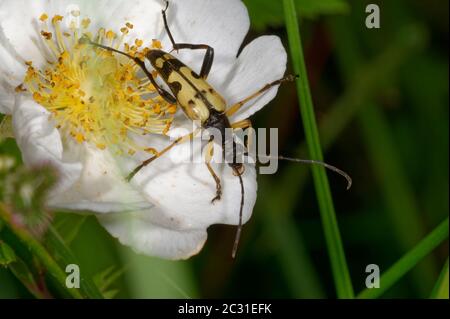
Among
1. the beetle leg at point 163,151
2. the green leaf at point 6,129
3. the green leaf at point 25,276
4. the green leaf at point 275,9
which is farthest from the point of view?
the green leaf at point 275,9

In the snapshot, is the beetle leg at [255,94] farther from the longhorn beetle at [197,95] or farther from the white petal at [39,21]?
the white petal at [39,21]

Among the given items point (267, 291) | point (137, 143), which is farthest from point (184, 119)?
point (267, 291)

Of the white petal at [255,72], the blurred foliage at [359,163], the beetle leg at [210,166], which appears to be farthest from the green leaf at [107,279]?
the blurred foliage at [359,163]

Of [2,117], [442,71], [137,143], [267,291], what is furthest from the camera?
[442,71]

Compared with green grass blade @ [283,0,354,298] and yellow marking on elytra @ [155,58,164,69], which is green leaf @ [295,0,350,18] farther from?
yellow marking on elytra @ [155,58,164,69]

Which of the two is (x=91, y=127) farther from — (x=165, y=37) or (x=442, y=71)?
(x=442, y=71)
